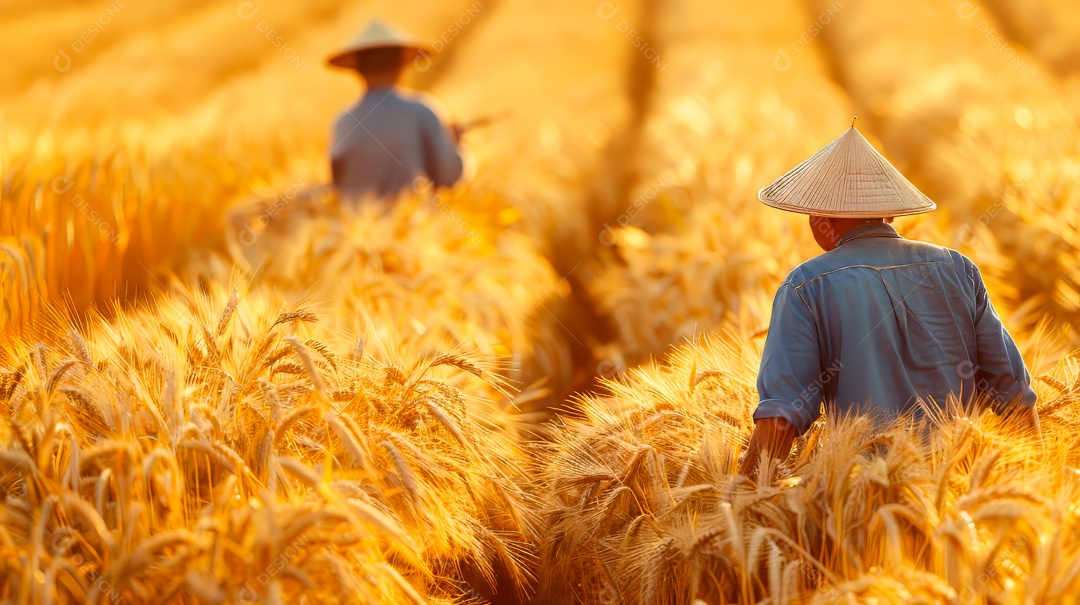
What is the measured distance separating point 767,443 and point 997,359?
2.07ft

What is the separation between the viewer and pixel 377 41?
4.32m

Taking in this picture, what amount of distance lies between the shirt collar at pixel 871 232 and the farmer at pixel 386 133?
2.84 meters

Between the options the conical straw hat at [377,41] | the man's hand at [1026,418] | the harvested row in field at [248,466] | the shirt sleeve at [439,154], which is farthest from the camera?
the shirt sleeve at [439,154]

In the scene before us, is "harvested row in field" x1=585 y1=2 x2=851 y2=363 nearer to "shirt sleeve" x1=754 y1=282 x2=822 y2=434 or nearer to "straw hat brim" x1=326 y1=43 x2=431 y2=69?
"shirt sleeve" x1=754 y1=282 x2=822 y2=434

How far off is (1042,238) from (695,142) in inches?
114

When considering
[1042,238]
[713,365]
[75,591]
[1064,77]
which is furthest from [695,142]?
[1064,77]

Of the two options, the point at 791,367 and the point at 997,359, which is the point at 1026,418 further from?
the point at 791,367

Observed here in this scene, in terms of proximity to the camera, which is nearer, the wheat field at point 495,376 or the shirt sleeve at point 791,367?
the wheat field at point 495,376

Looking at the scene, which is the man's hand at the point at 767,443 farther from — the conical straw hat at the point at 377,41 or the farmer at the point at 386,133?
the conical straw hat at the point at 377,41

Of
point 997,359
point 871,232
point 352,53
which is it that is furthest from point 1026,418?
point 352,53

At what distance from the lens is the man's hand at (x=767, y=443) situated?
1.86m

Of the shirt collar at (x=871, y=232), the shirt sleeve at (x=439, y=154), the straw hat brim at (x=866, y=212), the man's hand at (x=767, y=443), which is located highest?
the shirt sleeve at (x=439, y=154)

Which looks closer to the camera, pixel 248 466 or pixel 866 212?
pixel 248 466

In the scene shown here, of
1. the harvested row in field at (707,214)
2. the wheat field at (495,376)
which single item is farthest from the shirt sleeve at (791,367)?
the harvested row in field at (707,214)
